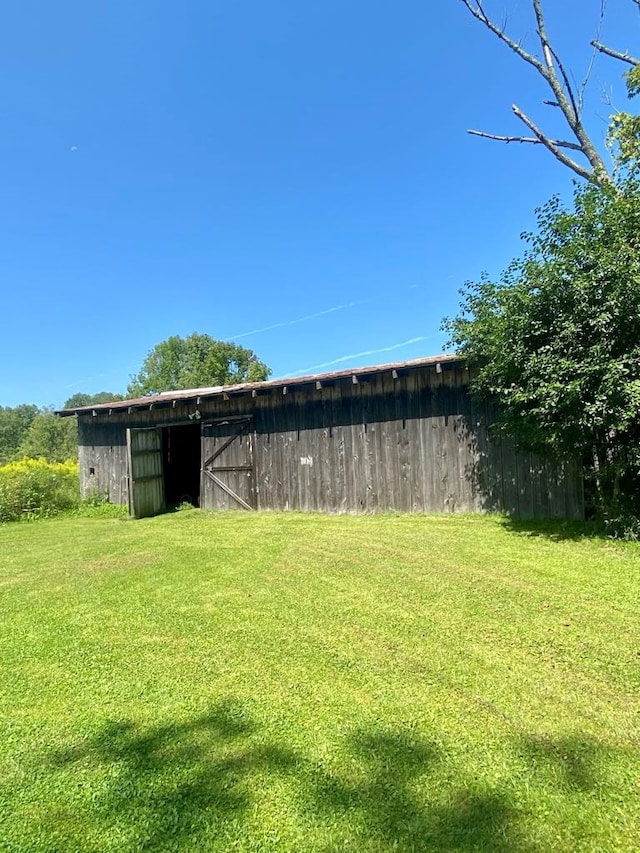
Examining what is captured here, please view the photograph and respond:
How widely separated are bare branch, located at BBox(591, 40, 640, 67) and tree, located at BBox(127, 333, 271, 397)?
31395 mm

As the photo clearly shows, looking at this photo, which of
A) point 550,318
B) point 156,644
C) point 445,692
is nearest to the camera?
point 445,692

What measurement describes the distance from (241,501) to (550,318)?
21.3ft

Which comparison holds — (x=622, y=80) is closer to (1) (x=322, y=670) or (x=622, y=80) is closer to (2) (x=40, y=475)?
(1) (x=322, y=670)

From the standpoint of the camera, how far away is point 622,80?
9.47 meters

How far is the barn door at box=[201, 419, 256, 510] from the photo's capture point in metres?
9.45

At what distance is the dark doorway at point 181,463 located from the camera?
38.3ft

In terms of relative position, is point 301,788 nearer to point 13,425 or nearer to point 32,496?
point 32,496

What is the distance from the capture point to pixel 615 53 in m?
9.02

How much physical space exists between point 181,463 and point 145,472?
2275mm

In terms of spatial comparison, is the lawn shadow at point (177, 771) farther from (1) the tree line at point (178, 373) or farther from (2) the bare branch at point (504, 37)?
(1) the tree line at point (178, 373)

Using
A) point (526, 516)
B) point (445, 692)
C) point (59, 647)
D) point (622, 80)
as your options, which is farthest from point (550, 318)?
point (622, 80)

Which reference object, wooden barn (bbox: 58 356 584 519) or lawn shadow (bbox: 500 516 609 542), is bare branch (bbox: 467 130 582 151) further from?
lawn shadow (bbox: 500 516 609 542)

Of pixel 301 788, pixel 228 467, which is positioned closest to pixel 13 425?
pixel 228 467

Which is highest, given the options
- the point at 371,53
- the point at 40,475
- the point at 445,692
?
the point at 371,53
